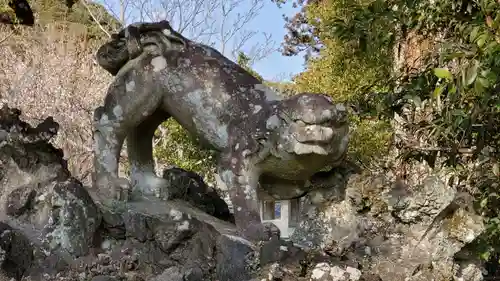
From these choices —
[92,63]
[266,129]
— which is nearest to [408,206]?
[266,129]

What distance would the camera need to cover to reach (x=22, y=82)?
432 inches

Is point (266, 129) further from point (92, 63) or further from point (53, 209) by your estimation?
point (92, 63)

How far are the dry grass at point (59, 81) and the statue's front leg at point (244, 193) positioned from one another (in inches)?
247

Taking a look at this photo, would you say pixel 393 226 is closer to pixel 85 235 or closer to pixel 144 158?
pixel 85 235

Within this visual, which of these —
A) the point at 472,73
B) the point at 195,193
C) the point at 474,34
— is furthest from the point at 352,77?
the point at 472,73

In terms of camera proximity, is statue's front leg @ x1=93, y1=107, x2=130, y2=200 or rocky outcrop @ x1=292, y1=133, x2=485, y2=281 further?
statue's front leg @ x1=93, y1=107, x2=130, y2=200

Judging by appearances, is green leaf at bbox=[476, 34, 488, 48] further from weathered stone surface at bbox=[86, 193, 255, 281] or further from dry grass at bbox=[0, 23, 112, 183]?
dry grass at bbox=[0, 23, 112, 183]

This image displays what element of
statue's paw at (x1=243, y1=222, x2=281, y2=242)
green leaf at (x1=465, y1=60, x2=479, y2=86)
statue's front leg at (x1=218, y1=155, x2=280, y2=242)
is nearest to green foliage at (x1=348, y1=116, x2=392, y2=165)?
statue's front leg at (x1=218, y1=155, x2=280, y2=242)

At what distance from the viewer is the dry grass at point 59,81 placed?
399 inches

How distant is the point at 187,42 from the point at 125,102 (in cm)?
46

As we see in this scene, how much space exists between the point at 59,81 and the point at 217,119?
866cm

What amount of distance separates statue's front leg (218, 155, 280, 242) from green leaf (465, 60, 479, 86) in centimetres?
A: 133

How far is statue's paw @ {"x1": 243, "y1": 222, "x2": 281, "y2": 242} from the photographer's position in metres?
2.84

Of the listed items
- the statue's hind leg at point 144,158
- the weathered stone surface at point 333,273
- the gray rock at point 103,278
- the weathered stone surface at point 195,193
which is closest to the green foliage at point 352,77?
the weathered stone surface at point 195,193
